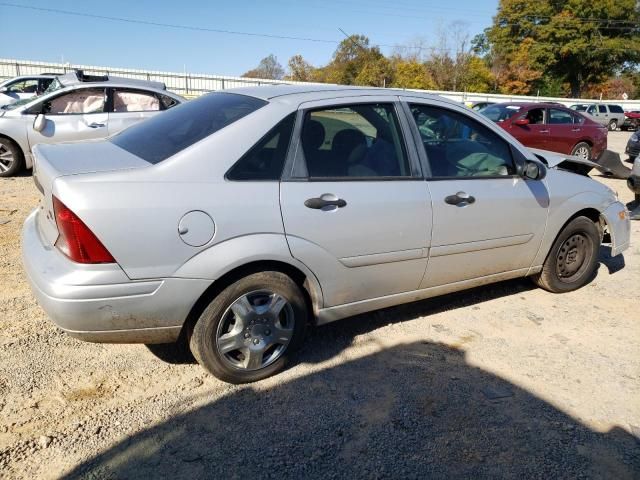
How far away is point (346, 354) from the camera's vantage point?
11.5ft

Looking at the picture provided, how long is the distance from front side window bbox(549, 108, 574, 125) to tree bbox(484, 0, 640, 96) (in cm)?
4339

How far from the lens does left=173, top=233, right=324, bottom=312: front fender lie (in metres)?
2.72

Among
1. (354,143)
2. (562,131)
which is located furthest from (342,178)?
(562,131)

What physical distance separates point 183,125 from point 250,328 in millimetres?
1337

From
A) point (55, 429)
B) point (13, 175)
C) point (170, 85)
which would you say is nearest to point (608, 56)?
A: point (170, 85)

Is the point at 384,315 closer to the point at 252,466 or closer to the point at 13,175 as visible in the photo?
the point at 252,466

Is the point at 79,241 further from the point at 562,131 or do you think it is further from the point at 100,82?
the point at 562,131

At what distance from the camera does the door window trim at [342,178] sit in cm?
304

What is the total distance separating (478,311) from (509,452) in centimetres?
176

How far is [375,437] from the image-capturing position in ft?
8.86

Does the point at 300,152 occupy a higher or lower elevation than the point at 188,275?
higher

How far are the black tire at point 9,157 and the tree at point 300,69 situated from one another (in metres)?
58.9

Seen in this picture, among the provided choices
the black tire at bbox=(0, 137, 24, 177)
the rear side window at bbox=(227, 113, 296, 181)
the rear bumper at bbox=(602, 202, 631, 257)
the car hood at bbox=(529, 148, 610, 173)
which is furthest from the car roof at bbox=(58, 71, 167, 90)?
the rear bumper at bbox=(602, 202, 631, 257)

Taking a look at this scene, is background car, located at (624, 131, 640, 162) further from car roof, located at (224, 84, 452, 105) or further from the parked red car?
car roof, located at (224, 84, 452, 105)
